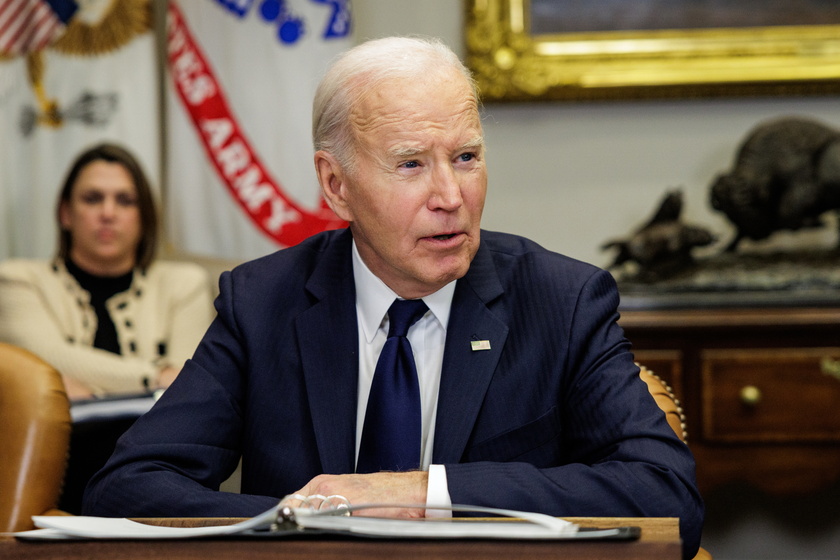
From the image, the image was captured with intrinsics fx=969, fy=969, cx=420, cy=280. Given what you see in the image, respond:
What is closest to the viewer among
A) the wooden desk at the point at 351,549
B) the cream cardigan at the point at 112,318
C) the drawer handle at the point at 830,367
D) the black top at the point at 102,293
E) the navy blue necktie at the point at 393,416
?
the wooden desk at the point at 351,549

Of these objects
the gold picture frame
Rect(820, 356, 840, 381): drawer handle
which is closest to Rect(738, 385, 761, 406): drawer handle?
Rect(820, 356, 840, 381): drawer handle

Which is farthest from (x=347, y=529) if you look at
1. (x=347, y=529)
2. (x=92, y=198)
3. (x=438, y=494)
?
(x=92, y=198)

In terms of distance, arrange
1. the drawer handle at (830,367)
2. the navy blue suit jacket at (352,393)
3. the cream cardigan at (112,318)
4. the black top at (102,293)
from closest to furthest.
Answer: the navy blue suit jacket at (352,393) < the drawer handle at (830,367) < the cream cardigan at (112,318) < the black top at (102,293)

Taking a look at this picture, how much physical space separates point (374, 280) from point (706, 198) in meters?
2.27

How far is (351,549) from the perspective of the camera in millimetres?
932

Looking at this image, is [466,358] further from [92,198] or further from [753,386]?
[92,198]

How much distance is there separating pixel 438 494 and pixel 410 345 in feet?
1.45

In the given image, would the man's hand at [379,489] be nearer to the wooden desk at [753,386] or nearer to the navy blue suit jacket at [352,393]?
the navy blue suit jacket at [352,393]

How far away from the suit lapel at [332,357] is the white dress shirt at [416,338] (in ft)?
0.09

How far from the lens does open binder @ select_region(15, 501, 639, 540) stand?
0.94 metres

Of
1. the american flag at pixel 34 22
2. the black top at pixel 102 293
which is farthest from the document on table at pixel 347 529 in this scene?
the american flag at pixel 34 22

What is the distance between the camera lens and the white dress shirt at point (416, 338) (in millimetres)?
1694

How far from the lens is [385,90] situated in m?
1.62

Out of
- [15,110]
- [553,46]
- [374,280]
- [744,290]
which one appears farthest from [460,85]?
[15,110]
